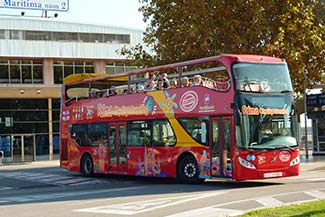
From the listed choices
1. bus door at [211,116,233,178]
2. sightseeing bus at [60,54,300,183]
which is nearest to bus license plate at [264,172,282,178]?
sightseeing bus at [60,54,300,183]

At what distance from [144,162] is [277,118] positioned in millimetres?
5720

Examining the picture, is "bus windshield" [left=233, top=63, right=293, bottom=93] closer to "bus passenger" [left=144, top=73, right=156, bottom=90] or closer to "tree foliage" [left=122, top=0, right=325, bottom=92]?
"bus passenger" [left=144, top=73, right=156, bottom=90]

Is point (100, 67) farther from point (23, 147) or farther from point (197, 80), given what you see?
point (197, 80)

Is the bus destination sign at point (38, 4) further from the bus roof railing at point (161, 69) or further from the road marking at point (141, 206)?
the road marking at point (141, 206)

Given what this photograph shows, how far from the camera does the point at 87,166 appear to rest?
25688mm

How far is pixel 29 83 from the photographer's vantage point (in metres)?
47.7

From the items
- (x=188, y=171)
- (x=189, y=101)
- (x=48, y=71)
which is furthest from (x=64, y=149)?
(x=48, y=71)

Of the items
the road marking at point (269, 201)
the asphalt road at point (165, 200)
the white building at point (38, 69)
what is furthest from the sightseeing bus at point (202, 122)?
the white building at point (38, 69)

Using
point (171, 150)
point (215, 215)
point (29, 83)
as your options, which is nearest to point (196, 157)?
point (171, 150)

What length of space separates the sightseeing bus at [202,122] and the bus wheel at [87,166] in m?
0.83

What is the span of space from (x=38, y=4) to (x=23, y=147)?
25.3 metres

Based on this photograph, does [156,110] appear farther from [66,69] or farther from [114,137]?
[66,69]

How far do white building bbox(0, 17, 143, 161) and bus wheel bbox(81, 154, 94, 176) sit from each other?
21445mm

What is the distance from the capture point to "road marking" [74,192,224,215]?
1280 centimetres
